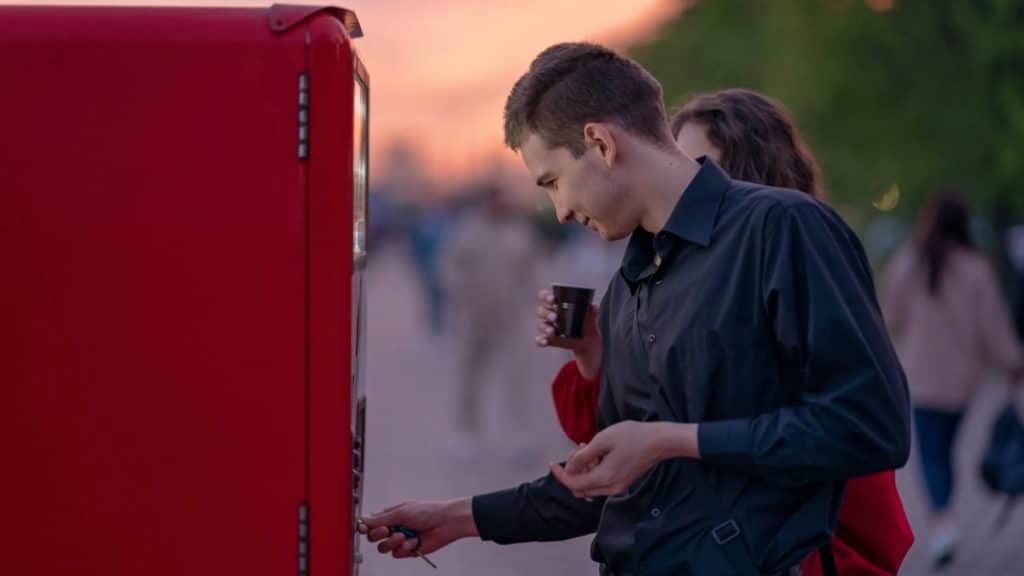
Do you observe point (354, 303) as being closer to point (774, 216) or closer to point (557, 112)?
point (557, 112)

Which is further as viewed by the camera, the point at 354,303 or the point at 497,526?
the point at 497,526

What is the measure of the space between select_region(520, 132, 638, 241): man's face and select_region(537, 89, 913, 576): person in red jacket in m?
0.61

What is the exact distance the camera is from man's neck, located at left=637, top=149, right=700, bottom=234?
115 inches

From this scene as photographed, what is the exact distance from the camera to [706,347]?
2773 mm

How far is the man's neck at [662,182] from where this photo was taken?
2.91m

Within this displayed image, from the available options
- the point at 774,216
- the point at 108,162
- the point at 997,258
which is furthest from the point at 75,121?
the point at 997,258

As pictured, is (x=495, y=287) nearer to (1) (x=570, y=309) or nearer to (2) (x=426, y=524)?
(1) (x=570, y=309)

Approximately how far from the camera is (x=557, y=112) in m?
2.91

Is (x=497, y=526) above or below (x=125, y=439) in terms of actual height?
below

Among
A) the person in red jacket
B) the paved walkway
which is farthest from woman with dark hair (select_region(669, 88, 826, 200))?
the paved walkway

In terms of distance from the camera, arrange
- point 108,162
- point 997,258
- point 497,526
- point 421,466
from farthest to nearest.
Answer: point 997,258 < point 421,466 < point 497,526 < point 108,162

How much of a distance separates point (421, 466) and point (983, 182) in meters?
7.26

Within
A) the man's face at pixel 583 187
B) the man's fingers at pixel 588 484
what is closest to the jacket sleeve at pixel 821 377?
the man's fingers at pixel 588 484

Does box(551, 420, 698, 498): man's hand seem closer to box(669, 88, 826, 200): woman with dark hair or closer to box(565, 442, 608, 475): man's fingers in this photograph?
box(565, 442, 608, 475): man's fingers
